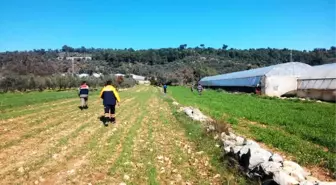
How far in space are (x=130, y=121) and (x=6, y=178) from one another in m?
11.9

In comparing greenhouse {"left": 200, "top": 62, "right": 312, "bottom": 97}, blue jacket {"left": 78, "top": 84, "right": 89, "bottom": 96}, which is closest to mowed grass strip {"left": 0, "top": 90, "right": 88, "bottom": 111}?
blue jacket {"left": 78, "top": 84, "right": 89, "bottom": 96}

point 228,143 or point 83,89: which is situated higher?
point 83,89

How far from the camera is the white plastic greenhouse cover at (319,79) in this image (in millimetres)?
39662

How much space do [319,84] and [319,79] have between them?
0.89m

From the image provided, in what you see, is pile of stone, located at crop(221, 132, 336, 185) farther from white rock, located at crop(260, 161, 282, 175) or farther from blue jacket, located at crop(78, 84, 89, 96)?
blue jacket, located at crop(78, 84, 89, 96)

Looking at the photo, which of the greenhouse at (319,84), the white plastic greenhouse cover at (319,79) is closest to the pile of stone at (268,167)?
the greenhouse at (319,84)

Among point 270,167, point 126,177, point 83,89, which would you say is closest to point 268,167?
point 270,167

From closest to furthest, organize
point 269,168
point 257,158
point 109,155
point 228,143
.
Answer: point 269,168 < point 257,158 < point 109,155 < point 228,143

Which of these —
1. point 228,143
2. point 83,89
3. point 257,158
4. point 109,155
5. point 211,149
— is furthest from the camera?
point 83,89

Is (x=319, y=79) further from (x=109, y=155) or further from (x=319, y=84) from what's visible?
(x=109, y=155)

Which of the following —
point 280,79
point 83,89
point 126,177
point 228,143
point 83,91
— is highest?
point 280,79

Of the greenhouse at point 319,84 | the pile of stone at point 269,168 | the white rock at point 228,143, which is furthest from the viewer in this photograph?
the greenhouse at point 319,84

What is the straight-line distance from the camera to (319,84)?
41656mm

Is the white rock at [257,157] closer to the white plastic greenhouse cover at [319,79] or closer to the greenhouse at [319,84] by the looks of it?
the greenhouse at [319,84]
